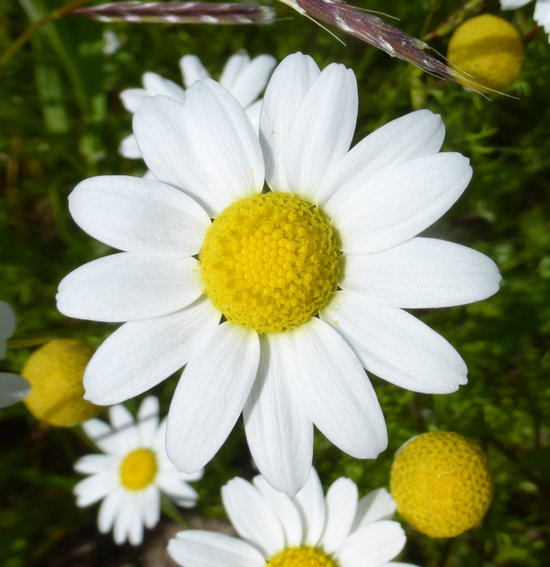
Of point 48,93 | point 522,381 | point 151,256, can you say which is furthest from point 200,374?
point 48,93

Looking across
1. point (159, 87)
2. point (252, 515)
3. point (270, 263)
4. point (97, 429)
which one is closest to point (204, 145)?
point (270, 263)

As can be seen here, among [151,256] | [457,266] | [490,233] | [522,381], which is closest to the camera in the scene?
[457,266]

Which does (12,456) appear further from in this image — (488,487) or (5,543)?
(488,487)

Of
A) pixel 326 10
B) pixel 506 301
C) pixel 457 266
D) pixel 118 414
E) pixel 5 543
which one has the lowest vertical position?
pixel 5 543

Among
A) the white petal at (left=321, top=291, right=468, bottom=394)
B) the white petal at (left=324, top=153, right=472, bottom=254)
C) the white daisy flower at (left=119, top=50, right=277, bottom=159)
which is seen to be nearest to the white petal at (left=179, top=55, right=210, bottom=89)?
the white daisy flower at (left=119, top=50, right=277, bottom=159)

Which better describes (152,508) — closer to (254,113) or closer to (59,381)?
(59,381)
